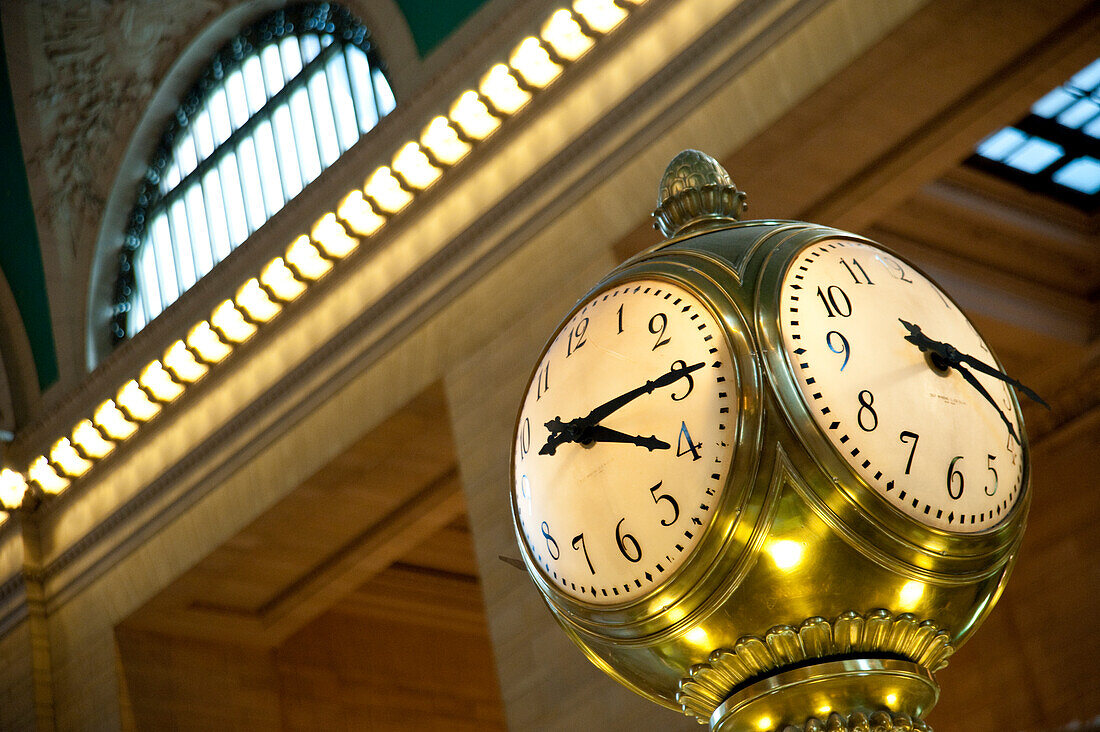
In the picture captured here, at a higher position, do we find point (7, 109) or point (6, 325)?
point (7, 109)

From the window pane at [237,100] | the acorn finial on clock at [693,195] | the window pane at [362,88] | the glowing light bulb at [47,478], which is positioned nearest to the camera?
the acorn finial on clock at [693,195]

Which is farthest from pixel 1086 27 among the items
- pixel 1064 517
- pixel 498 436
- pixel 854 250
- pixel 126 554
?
pixel 126 554

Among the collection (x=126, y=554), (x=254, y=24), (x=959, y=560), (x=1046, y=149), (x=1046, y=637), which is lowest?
(x=959, y=560)

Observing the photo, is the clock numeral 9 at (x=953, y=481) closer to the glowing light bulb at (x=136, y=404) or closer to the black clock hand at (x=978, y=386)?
the black clock hand at (x=978, y=386)

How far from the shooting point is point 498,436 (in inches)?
247

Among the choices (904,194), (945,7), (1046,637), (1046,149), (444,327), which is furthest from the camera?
(1046,637)

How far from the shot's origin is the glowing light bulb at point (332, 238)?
275 inches

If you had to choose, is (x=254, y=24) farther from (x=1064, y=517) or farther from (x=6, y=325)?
(x=1064, y=517)

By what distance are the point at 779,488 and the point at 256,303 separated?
20.9ft

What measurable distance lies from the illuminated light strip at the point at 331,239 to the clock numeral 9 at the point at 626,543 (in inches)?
201

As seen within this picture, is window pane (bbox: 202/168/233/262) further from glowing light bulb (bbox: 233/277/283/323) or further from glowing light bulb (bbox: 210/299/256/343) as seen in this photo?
glowing light bulb (bbox: 233/277/283/323)

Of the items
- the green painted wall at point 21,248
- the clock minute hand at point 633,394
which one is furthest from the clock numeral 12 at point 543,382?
the green painted wall at point 21,248

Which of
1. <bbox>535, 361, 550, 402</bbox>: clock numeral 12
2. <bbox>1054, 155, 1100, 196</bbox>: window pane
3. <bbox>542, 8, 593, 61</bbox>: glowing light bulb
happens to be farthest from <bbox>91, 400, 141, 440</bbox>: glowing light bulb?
<bbox>535, 361, 550, 402</bbox>: clock numeral 12

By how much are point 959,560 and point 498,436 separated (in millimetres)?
5096
